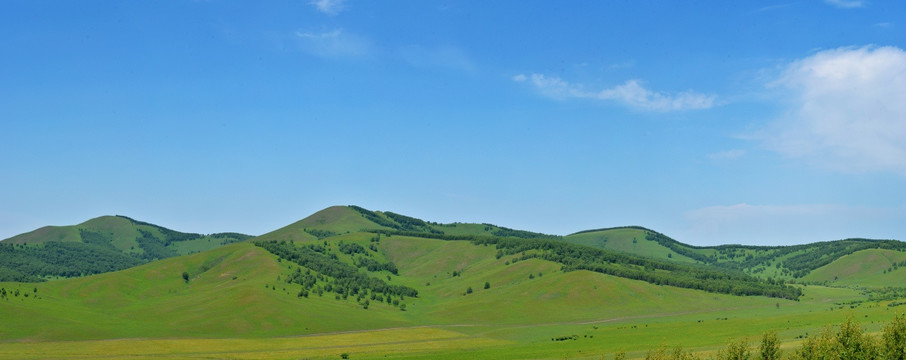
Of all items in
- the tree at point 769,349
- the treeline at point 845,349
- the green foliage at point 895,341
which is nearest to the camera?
the treeline at point 845,349

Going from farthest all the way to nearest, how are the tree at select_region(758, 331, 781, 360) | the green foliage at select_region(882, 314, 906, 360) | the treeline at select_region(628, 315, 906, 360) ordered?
the tree at select_region(758, 331, 781, 360)
the green foliage at select_region(882, 314, 906, 360)
the treeline at select_region(628, 315, 906, 360)

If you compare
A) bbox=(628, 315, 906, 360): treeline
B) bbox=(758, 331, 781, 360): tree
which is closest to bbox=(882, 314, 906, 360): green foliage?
bbox=(628, 315, 906, 360): treeline

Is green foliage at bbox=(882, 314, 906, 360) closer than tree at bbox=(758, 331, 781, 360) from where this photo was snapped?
Yes

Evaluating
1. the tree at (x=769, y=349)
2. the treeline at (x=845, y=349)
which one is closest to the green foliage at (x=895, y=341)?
the treeline at (x=845, y=349)

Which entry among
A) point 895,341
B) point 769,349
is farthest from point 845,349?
point 769,349

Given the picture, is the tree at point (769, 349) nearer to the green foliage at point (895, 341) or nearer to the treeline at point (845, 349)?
the treeline at point (845, 349)

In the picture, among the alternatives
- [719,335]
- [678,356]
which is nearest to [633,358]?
[678,356]

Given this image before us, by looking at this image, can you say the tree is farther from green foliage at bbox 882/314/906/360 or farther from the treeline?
green foliage at bbox 882/314/906/360

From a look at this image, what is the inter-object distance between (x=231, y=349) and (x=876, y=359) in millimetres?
142908

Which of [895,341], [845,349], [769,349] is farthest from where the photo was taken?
[769,349]

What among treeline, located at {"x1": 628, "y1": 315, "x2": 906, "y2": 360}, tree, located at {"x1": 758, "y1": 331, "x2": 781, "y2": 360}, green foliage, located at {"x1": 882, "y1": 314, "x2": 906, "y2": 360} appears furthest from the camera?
tree, located at {"x1": 758, "y1": 331, "x2": 781, "y2": 360}

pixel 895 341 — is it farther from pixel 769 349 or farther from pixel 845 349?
pixel 769 349

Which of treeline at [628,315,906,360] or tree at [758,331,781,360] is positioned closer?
treeline at [628,315,906,360]

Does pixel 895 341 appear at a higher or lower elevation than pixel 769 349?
higher
